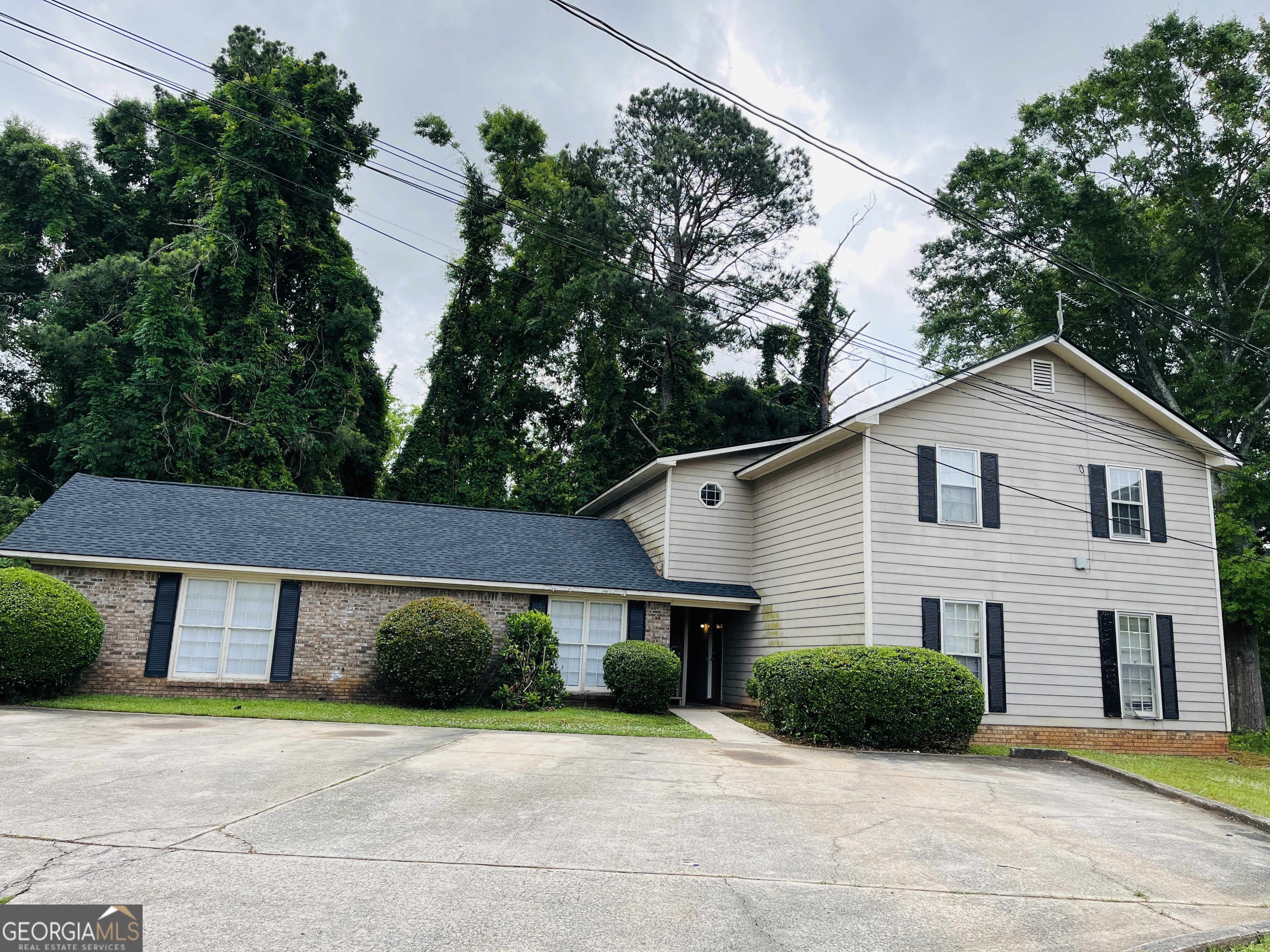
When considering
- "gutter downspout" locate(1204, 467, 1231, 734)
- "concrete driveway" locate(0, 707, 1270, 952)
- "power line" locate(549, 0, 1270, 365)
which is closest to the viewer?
"concrete driveway" locate(0, 707, 1270, 952)

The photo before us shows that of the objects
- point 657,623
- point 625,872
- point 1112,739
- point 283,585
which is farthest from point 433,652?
point 1112,739

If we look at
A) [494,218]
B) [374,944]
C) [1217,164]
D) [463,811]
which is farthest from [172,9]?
[1217,164]

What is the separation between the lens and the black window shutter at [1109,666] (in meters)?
14.2

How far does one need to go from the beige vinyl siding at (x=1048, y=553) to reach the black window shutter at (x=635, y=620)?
5337 mm

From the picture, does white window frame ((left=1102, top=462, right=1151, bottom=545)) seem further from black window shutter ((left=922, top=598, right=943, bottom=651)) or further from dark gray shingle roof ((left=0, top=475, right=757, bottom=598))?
dark gray shingle roof ((left=0, top=475, right=757, bottom=598))

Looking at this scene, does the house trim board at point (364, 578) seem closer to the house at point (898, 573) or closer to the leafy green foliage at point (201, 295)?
the house at point (898, 573)

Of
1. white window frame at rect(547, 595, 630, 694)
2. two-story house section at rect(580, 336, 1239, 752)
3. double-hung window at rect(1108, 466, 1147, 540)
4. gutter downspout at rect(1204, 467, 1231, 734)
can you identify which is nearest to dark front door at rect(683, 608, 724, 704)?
white window frame at rect(547, 595, 630, 694)

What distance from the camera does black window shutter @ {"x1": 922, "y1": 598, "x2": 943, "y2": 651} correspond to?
13669 millimetres

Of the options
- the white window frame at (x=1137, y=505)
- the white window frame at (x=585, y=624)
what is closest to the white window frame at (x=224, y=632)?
the white window frame at (x=585, y=624)

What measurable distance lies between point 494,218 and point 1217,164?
77.7 ft

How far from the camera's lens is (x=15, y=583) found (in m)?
13.1

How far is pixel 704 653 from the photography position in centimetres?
1970

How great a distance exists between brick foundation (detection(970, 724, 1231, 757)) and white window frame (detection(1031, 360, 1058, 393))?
6.07 meters

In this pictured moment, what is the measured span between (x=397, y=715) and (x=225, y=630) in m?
4.29
